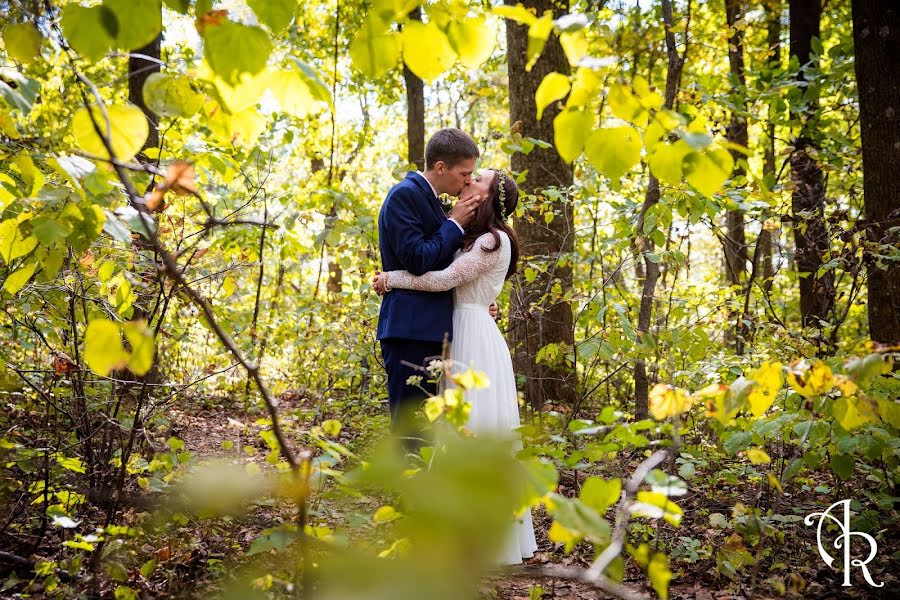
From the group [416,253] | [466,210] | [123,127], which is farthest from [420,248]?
[123,127]

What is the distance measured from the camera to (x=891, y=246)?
346 cm

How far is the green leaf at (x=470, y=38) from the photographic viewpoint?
4.44ft

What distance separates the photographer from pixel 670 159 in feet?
4.75

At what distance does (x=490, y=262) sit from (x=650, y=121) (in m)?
1.92

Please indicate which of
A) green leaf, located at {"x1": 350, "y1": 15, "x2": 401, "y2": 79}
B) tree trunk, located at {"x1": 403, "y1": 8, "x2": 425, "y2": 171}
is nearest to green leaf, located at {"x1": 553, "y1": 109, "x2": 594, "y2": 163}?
green leaf, located at {"x1": 350, "y1": 15, "x2": 401, "y2": 79}

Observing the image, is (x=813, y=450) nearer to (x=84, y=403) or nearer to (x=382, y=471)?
(x=382, y=471)

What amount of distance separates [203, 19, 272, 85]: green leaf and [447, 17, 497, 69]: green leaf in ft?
1.24

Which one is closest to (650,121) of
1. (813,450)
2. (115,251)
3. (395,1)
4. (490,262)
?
(395,1)

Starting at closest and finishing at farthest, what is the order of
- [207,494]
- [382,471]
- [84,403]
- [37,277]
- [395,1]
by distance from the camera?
1. [382,471]
2. [395,1]
3. [207,494]
4. [37,277]
5. [84,403]

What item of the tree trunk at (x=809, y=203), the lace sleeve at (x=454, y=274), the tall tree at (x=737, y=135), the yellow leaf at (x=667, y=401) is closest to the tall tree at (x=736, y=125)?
the tall tree at (x=737, y=135)

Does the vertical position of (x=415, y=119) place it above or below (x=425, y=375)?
above

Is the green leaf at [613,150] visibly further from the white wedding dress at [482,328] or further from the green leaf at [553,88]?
the white wedding dress at [482,328]

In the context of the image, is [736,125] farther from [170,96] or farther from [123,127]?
[123,127]

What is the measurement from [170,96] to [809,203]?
18.1ft
